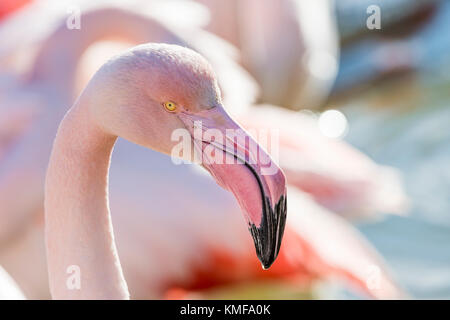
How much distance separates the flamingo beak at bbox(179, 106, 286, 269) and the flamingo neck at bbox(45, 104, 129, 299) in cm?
20

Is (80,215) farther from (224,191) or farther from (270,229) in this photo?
(224,191)

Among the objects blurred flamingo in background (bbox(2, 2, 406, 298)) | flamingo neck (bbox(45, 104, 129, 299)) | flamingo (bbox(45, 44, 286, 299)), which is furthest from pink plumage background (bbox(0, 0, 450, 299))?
flamingo (bbox(45, 44, 286, 299))

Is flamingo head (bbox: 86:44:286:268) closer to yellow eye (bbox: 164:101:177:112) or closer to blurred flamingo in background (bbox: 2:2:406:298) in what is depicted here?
yellow eye (bbox: 164:101:177:112)

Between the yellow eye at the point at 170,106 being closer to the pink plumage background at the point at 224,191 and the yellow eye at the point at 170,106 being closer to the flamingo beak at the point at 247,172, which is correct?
the flamingo beak at the point at 247,172

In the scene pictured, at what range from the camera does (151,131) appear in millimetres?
1579

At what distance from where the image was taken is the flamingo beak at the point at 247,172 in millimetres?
1513

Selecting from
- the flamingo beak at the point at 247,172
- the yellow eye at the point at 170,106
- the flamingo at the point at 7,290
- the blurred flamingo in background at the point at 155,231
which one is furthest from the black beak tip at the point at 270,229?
the blurred flamingo in background at the point at 155,231


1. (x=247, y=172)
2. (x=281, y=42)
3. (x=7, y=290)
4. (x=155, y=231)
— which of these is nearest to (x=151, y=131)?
(x=247, y=172)

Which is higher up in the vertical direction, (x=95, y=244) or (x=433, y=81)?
(x=433, y=81)

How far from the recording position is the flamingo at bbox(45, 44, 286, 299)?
4.98 ft
